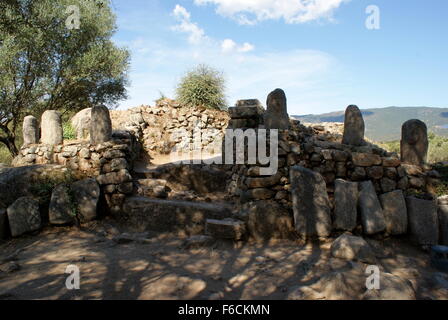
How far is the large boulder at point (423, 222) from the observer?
18.5 ft

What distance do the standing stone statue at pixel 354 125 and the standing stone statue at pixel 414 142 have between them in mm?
890

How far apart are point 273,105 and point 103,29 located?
1092 cm

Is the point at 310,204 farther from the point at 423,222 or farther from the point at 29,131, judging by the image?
the point at 29,131

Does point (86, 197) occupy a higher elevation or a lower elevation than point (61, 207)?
higher

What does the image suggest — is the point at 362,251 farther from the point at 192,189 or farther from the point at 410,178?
the point at 192,189

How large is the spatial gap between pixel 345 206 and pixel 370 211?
46 cm

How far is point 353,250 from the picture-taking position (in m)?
4.93

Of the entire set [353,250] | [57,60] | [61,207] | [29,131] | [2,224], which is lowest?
[353,250]

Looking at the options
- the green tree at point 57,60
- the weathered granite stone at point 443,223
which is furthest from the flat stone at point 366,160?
the green tree at point 57,60

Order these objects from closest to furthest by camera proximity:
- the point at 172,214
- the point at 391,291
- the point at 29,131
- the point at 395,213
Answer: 1. the point at 391,291
2. the point at 395,213
3. the point at 172,214
4. the point at 29,131

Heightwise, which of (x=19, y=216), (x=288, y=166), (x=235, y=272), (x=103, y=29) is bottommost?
(x=235, y=272)

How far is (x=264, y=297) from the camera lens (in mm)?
3883

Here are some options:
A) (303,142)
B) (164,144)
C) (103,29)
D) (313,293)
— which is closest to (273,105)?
(303,142)

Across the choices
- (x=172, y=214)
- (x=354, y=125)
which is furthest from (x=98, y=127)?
(x=354, y=125)
